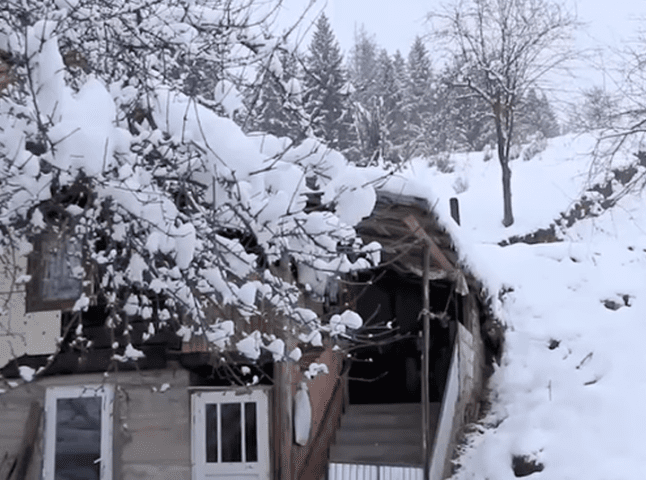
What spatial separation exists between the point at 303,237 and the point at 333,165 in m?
0.57

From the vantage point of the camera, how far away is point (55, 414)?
8.42 metres

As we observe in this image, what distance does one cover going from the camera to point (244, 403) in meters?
8.68

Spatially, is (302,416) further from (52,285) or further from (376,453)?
(52,285)

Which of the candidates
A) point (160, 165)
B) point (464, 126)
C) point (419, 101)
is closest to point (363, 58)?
point (419, 101)

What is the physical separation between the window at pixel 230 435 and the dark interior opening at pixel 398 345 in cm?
411

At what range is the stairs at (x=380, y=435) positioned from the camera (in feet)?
32.7

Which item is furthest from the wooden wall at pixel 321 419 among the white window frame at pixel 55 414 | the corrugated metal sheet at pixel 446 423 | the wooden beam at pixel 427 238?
the white window frame at pixel 55 414

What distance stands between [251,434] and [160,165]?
4427 millimetres

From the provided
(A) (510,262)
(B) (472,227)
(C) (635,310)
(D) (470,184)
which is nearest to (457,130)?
(D) (470,184)

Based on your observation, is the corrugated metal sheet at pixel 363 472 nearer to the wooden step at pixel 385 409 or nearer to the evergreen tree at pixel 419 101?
the wooden step at pixel 385 409

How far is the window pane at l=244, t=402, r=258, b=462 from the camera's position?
28.2 feet

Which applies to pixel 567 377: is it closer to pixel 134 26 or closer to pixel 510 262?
pixel 510 262

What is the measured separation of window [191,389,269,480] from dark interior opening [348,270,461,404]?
4.11m

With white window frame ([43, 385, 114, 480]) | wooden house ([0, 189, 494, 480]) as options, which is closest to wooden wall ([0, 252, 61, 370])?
wooden house ([0, 189, 494, 480])
